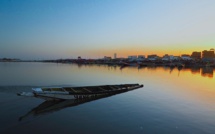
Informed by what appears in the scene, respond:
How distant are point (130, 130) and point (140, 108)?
299 inches

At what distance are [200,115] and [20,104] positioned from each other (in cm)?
2305

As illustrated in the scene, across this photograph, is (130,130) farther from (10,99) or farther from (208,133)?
(10,99)

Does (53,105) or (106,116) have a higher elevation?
(53,105)

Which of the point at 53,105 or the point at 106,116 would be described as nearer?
the point at 106,116

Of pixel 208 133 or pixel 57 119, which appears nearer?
pixel 208 133

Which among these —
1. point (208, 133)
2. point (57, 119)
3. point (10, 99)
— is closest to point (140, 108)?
point (208, 133)

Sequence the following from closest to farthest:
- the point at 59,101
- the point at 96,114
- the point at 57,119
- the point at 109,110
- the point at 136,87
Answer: the point at 57,119
the point at 96,114
the point at 109,110
the point at 59,101
the point at 136,87

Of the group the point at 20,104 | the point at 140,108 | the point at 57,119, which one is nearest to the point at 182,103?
the point at 140,108

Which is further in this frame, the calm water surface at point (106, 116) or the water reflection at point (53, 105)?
the water reflection at point (53, 105)

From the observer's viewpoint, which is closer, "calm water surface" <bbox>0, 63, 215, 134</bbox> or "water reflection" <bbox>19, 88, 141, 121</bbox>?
"calm water surface" <bbox>0, 63, 215, 134</bbox>

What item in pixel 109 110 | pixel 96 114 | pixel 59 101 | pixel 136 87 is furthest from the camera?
pixel 136 87

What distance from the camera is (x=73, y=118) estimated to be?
19719 millimetres

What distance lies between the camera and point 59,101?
26.4 m

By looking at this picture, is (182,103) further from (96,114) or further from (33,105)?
(33,105)
